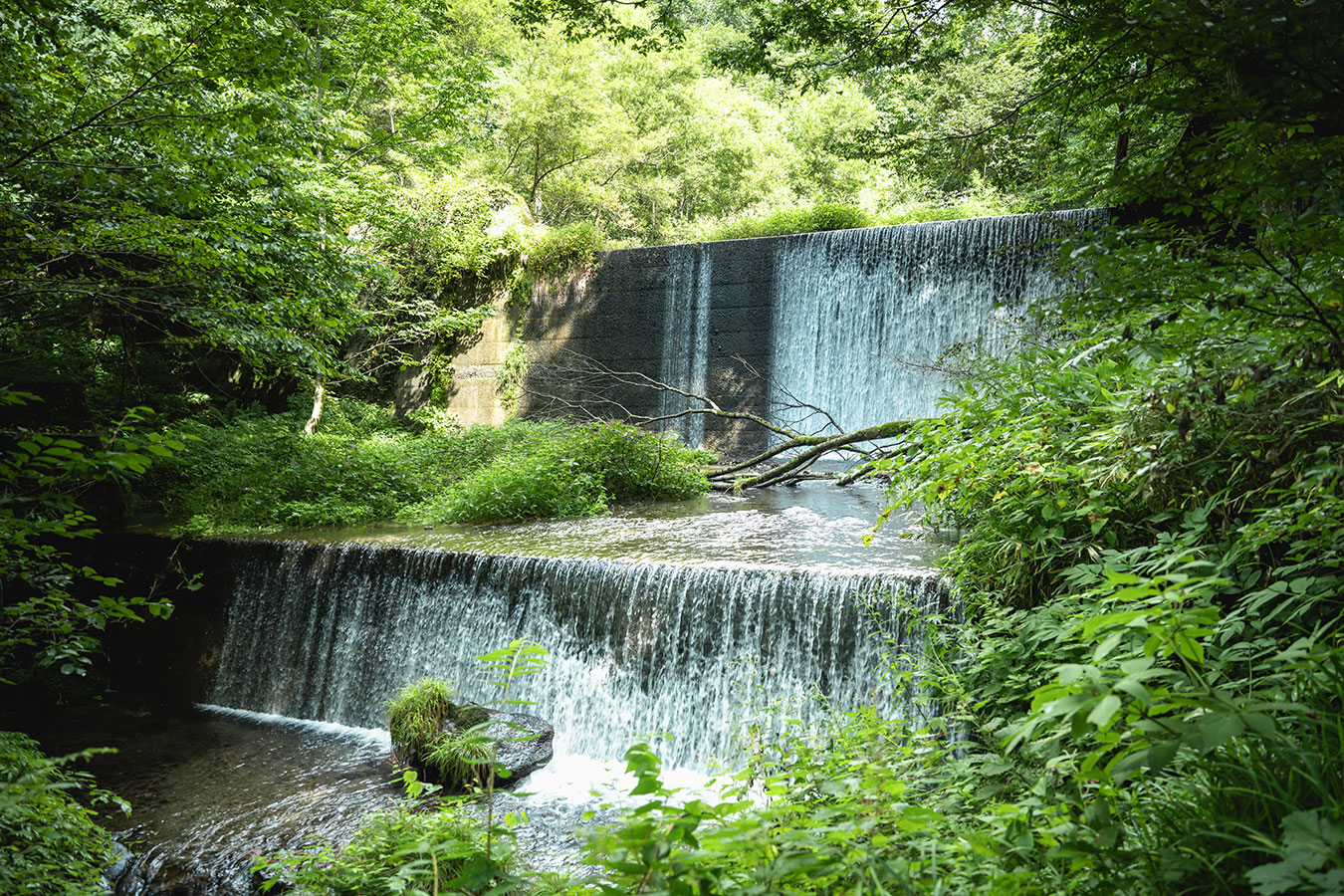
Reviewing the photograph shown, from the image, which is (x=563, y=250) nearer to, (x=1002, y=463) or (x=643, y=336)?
(x=643, y=336)

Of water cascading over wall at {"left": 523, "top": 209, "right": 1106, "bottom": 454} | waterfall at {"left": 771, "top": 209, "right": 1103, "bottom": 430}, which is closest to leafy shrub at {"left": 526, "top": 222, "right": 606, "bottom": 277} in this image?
water cascading over wall at {"left": 523, "top": 209, "right": 1106, "bottom": 454}

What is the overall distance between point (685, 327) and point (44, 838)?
1163 centimetres

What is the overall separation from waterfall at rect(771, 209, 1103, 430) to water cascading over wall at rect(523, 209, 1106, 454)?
0.02 metres

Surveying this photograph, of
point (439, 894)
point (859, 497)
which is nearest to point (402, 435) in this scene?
point (859, 497)

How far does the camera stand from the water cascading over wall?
11625mm

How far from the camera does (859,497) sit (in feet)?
30.8

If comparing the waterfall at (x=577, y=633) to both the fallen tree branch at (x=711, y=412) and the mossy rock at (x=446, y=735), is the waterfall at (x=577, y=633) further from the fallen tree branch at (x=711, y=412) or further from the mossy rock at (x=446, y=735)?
the fallen tree branch at (x=711, y=412)

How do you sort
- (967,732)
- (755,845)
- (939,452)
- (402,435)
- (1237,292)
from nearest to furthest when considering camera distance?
(755,845) < (1237,292) < (967,732) < (939,452) < (402,435)

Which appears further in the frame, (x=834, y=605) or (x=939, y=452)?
(x=834, y=605)

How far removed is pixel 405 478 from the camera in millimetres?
10094

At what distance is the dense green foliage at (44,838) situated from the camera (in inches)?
115

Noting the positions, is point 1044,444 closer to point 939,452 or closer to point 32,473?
point 939,452

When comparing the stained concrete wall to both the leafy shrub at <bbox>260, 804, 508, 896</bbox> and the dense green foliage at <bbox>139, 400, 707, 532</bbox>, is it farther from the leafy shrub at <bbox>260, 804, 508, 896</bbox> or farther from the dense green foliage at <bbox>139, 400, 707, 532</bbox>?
the leafy shrub at <bbox>260, 804, 508, 896</bbox>

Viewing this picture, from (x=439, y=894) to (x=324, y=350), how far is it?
6.01 meters
